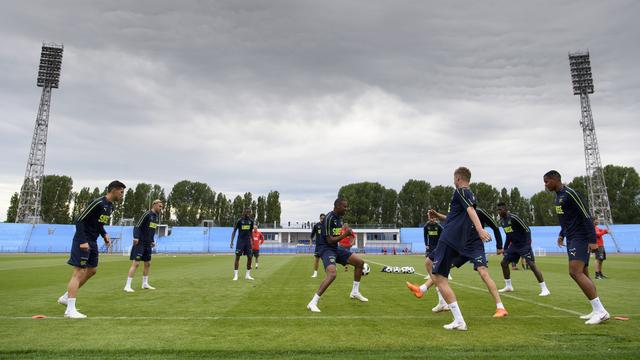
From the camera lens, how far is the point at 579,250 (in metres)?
7.17

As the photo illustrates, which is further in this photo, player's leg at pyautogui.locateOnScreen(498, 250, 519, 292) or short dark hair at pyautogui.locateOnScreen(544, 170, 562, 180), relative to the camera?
player's leg at pyautogui.locateOnScreen(498, 250, 519, 292)

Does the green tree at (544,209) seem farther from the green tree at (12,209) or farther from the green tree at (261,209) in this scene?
the green tree at (12,209)

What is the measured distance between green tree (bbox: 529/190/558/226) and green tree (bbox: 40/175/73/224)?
111 meters

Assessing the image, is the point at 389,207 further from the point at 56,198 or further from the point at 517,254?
the point at 517,254

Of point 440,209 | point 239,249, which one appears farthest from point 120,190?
point 440,209

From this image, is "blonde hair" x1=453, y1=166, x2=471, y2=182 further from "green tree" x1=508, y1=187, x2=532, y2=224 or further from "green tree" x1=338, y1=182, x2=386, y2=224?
"green tree" x1=508, y1=187, x2=532, y2=224

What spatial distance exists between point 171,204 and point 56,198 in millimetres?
24839

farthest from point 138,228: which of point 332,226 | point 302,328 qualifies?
point 302,328

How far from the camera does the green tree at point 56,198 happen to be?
300ft

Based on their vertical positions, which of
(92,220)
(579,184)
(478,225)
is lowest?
(478,225)

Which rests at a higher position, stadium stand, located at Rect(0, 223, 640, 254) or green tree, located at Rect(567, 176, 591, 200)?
green tree, located at Rect(567, 176, 591, 200)

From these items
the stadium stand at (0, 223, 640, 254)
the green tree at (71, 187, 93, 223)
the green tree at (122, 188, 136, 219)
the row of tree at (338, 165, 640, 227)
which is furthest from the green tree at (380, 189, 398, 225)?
the green tree at (71, 187, 93, 223)

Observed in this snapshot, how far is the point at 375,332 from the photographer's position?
5.83 metres

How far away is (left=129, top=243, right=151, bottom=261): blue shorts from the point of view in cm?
1160
